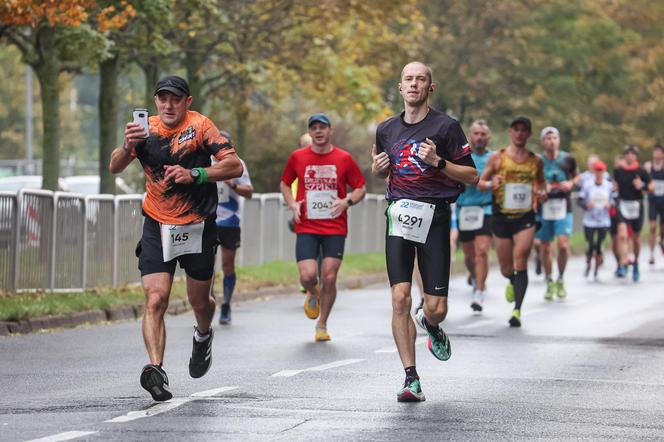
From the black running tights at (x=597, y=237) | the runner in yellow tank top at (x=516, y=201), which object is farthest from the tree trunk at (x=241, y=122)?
the runner in yellow tank top at (x=516, y=201)

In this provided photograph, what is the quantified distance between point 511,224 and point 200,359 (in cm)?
673

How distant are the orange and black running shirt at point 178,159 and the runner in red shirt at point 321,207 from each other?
182 inches

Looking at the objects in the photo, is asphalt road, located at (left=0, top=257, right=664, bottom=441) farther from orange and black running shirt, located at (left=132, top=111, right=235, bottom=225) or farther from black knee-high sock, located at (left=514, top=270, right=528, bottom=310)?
orange and black running shirt, located at (left=132, top=111, right=235, bottom=225)

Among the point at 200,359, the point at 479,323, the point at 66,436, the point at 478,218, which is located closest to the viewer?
the point at 66,436

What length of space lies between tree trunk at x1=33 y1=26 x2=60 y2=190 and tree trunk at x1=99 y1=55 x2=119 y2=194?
187 cm

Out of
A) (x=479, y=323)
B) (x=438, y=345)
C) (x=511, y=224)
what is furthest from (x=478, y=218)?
(x=438, y=345)

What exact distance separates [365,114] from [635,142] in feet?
70.2

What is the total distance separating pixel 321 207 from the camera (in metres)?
15.1

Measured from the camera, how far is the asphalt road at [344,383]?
28.6ft

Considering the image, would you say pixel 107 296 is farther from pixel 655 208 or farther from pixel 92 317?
pixel 655 208

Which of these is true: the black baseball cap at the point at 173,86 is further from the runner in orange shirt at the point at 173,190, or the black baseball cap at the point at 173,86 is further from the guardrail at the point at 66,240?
the guardrail at the point at 66,240

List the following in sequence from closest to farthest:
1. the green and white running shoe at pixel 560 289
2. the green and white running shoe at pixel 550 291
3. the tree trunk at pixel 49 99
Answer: the green and white running shoe at pixel 550 291 → the green and white running shoe at pixel 560 289 → the tree trunk at pixel 49 99

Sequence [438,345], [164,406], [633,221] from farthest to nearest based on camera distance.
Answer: [633,221]
[438,345]
[164,406]

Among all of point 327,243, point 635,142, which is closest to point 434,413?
point 327,243
